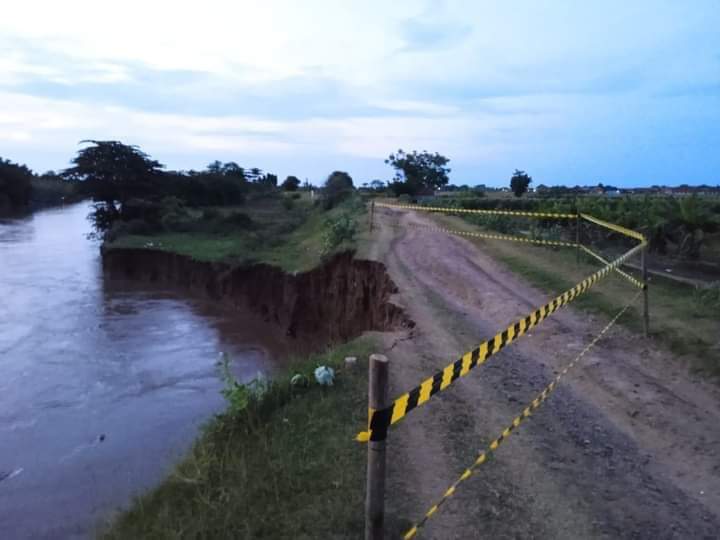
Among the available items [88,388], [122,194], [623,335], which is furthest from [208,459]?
[122,194]

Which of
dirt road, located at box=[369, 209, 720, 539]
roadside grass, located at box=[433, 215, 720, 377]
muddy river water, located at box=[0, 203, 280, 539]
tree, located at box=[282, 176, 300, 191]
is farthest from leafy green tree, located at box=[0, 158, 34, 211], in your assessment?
dirt road, located at box=[369, 209, 720, 539]

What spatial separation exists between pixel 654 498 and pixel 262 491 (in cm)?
297

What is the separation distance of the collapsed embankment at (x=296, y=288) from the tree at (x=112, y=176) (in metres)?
9.54

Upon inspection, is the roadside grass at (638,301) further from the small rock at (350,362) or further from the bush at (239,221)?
the bush at (239,221)

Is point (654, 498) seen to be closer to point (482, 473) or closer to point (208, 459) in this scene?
point (482, 473)

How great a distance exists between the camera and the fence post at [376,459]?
3186mm

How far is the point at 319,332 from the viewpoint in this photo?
19797 millimetres

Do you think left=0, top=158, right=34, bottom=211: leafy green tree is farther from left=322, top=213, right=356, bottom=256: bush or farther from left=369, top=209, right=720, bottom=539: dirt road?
left=369, top=209, right=720, bottom=539: dirt road

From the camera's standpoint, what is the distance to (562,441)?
219 inches

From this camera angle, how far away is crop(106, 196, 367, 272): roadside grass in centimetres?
2475

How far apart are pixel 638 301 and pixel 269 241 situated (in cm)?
2363

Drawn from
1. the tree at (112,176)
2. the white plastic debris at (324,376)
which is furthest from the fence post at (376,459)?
the tree at (112,176)

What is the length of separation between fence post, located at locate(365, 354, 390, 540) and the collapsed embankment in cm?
706

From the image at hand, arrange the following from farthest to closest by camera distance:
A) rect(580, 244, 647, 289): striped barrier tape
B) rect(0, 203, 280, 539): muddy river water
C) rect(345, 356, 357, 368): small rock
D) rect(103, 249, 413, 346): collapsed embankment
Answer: rect(103, 249, 413, 346): collapsed embankment < rect(580, 244, 647, 289): striped barrier tape < rect(0, 203, 280, 539): muddy river water < rect(345, 356, 357, 368): small rock
